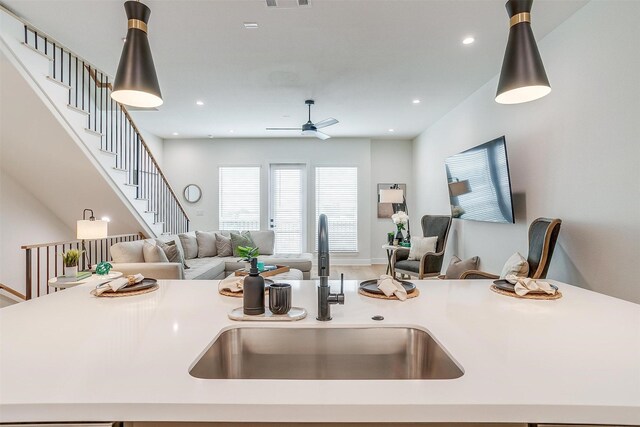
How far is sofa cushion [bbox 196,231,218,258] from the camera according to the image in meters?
5.61

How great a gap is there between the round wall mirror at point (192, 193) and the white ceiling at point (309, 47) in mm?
2498

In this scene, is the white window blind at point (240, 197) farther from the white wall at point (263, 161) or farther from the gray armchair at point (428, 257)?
the gray armchair at point (428, 257)

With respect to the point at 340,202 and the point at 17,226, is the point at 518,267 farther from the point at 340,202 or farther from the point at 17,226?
the point at 17,226

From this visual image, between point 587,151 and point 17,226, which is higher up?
point 587,151

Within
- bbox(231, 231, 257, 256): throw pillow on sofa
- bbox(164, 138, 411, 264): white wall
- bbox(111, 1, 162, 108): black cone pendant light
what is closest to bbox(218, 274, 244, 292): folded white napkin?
bbox(111, 1, 162, 108): black cone pendant light

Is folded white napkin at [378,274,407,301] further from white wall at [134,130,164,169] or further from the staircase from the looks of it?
white wall at [134,130,164,169]

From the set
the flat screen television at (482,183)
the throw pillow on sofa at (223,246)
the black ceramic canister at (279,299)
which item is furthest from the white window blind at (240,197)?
the black ceramic canister at (279,299)

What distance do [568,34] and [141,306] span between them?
141 inches

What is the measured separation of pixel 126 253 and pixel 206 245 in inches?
77.8

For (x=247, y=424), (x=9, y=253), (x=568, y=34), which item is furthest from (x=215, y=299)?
(x=9, y=253)

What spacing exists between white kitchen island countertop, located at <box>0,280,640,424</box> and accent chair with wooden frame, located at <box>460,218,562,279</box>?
1.42m

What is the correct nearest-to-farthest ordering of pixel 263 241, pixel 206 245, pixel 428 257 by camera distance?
pixel 428 257, pixel 206 245, pixel 263 241

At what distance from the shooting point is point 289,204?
24.6ft

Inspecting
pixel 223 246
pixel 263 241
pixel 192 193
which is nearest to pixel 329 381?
pixel 223 246
